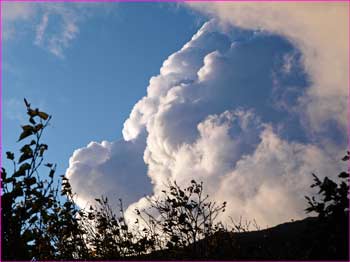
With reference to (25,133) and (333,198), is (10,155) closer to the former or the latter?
(25,133)

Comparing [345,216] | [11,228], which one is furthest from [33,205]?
[345,216]

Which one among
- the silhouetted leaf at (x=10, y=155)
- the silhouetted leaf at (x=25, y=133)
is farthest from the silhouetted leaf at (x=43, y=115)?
the silhouetted leaf at (x=10, y=155)

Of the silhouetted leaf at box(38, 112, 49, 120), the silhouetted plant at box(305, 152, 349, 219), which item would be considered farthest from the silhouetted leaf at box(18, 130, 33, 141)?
the silhouetted plant at box(305, 152, 349, 219)

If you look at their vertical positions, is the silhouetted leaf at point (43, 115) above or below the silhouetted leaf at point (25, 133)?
above

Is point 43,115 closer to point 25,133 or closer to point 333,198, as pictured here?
point 25,133

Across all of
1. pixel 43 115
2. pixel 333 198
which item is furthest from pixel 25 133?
pixel 333 198

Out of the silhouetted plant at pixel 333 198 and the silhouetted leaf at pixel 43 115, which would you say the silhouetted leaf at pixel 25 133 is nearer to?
the silhouetted leaf at pixel 43 115

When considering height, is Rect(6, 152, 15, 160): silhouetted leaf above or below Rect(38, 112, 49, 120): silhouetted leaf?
below

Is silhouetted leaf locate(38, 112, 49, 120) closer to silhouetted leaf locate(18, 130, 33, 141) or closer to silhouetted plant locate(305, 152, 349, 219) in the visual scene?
silhouetted leaf locate(18, 130, 33, 141)

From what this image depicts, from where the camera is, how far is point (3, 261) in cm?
516

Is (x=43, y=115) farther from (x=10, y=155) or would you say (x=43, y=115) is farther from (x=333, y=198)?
(x=333, y=198)

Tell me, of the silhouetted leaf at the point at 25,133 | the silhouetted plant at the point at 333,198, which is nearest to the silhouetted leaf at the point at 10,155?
the silhouetted leaf at the point at 25,133

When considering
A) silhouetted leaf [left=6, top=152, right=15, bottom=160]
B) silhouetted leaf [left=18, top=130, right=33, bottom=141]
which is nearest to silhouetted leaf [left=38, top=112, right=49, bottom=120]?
silhouetted leaf [left=18, top=130, right=33, bottom=141]

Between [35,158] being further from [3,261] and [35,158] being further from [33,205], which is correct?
[3,261]
